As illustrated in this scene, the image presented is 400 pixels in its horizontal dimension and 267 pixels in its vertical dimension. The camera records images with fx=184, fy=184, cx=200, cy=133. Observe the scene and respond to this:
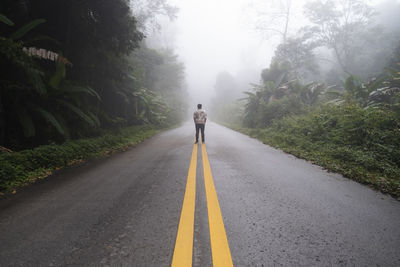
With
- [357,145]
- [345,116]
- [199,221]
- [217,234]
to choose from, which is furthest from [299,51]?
[217,234]

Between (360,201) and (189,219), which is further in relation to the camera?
(360,201)

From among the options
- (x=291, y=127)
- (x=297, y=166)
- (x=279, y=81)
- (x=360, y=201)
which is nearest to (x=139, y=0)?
(x=279, y=81)

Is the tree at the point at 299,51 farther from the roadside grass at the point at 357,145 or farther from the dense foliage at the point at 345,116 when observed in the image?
the roadside grass at the point at 357,145

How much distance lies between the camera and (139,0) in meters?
20.1

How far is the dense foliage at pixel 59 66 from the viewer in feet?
14.1

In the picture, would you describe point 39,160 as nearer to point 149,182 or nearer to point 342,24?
point 149,182

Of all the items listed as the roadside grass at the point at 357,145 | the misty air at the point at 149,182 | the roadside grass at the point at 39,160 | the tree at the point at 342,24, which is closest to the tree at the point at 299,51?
A: the tree at the point at 342,24

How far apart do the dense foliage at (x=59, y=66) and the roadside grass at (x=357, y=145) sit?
652 cm

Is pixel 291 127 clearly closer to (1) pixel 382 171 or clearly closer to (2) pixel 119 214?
(1) pixel 382 171

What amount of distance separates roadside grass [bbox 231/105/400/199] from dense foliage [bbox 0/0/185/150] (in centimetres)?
652

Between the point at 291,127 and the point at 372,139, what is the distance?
3.75 m

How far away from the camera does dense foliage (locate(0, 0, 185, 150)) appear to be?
4.30 m

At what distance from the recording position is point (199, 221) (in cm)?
197

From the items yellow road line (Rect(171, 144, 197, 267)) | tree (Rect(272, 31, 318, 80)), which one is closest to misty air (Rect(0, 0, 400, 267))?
yellow road line (Rect(171, 144, 197, 267))
